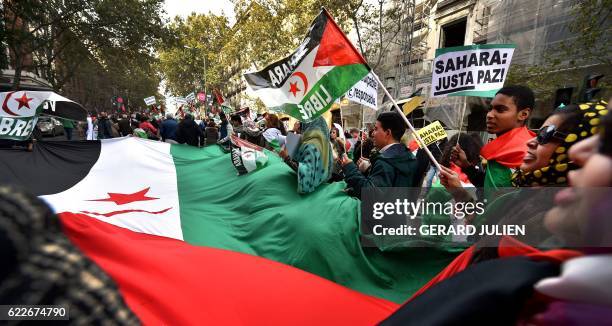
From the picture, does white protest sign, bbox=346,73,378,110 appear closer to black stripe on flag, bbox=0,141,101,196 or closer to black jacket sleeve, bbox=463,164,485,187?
black jacket sleeve, bbox=463,164,485,187

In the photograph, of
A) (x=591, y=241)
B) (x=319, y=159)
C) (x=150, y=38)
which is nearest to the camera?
(x=591, y=241)

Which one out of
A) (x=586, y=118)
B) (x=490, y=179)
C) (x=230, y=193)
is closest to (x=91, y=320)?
(x=586, y=118)

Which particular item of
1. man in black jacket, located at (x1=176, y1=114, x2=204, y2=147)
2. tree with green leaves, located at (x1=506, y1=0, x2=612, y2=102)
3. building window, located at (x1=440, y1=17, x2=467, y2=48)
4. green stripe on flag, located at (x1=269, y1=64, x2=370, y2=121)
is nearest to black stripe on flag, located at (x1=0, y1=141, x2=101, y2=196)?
green stripe on flag, located at (x1=269, y1=64, x2=370, y2=121)

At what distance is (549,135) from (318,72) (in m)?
2.10

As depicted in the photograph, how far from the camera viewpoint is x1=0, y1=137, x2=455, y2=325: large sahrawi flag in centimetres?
189

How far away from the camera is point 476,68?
2994 mm

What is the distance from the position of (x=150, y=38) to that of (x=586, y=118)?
19.2 m

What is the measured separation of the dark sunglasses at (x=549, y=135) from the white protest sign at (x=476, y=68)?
156 cm

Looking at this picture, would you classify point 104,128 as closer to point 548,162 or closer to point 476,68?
point 476,68

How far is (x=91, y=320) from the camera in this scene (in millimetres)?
744

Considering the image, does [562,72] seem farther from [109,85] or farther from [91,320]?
[109,85]

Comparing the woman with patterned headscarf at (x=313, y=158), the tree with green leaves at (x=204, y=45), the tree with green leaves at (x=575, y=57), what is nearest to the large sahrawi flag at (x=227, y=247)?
the woman with patterned headscarf at (x=313, y=158)

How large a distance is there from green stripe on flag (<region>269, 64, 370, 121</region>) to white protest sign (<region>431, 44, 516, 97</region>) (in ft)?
2.72

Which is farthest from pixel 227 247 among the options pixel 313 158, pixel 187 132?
pixel 187 132
